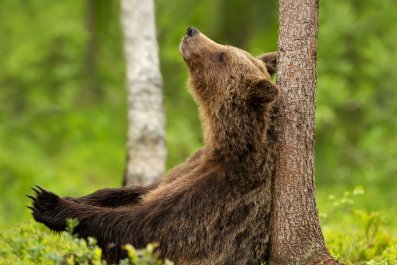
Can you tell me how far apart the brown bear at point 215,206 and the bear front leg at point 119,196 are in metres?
0.70

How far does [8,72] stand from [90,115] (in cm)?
245

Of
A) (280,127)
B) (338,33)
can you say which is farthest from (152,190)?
(338,33)

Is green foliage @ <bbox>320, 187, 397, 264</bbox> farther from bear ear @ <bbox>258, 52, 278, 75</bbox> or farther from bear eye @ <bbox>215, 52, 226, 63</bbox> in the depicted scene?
bear eye @ <bbox>215, 52, 226, 63</bbox>

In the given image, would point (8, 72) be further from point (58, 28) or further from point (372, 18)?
point (372, 18)

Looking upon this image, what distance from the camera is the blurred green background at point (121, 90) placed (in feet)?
46.5

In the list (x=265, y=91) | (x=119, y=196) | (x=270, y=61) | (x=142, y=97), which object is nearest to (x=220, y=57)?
(x=270, y=61)

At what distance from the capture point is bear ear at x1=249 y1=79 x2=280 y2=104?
221 inches

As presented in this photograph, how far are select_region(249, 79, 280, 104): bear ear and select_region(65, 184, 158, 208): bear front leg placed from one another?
144 centimetres

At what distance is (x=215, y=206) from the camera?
18.4 ft

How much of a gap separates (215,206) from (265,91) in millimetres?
959

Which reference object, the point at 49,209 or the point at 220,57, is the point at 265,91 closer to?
the point at 220,57

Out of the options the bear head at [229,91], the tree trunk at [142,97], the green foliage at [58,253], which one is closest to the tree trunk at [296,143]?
the bear head at [229,91]

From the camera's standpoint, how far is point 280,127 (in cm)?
589

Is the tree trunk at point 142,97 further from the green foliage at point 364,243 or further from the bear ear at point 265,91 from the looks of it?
A: the bear ear at point 265,91
